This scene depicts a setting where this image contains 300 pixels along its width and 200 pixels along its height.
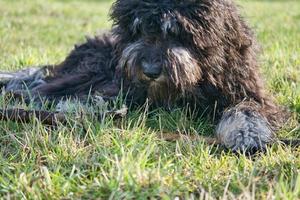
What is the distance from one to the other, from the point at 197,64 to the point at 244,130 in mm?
626

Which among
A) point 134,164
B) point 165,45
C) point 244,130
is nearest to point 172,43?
point 165,45

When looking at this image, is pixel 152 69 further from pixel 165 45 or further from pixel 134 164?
pixel 134 164

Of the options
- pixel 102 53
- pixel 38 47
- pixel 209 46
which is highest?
pixel 209 46

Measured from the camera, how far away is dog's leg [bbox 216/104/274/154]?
426 centimetres

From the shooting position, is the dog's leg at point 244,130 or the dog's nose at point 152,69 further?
the dog's nose at point 152,69

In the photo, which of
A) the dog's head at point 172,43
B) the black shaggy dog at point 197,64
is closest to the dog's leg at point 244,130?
the black shaggy dog at point 197,64

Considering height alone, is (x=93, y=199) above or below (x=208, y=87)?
below

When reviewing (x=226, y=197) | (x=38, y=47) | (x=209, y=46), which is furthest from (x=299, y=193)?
(x=38, y=47)

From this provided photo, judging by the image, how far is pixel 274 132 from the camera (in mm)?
4551

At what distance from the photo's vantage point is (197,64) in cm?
457

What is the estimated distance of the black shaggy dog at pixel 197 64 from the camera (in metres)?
4.42

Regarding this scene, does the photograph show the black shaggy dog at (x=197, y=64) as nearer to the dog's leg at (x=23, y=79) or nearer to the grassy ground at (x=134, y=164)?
the grassy ground at (x=134, y=164)

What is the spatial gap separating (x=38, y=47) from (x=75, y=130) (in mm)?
4812

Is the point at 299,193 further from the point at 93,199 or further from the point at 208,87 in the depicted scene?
the point at 208,87
